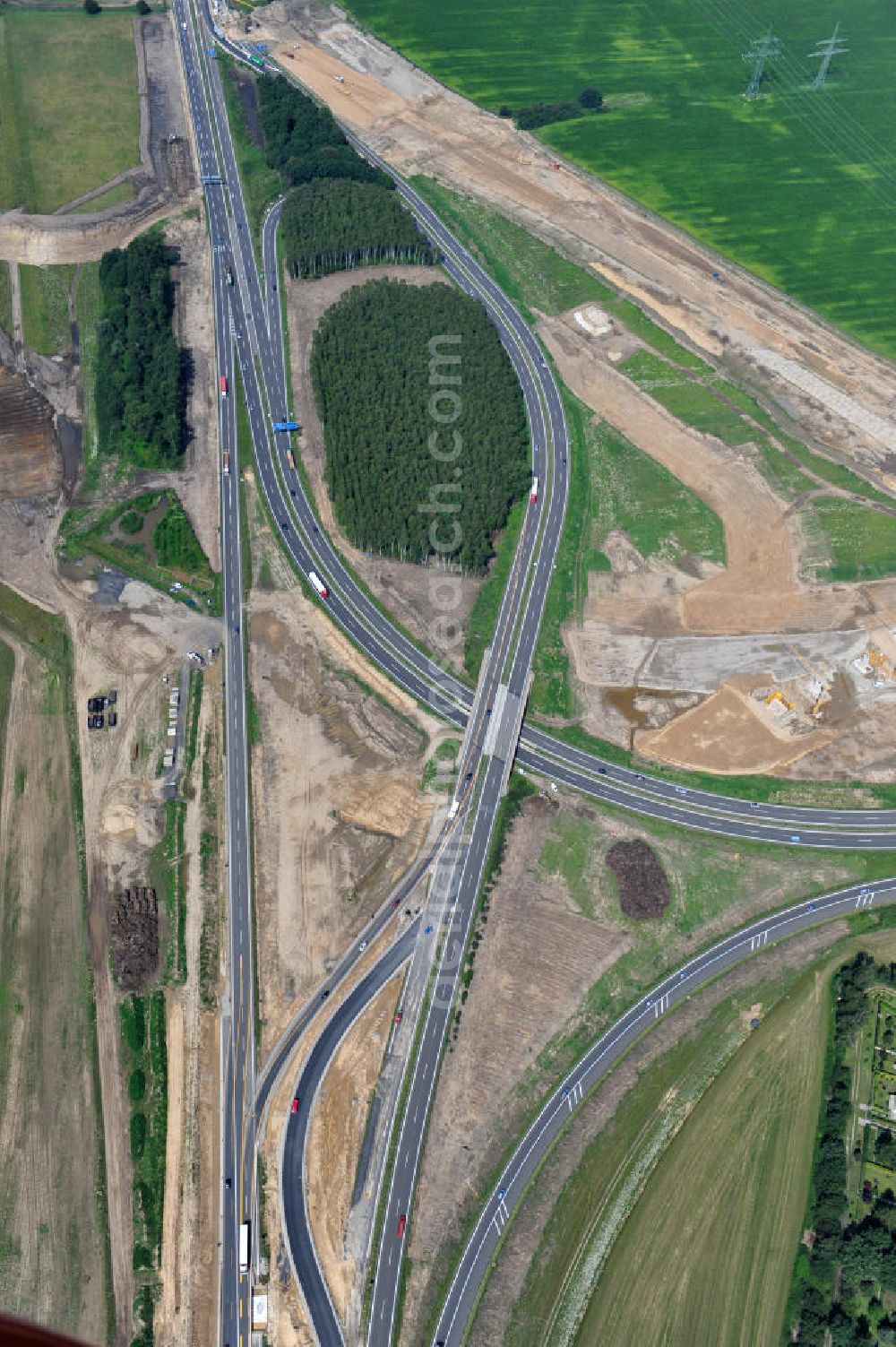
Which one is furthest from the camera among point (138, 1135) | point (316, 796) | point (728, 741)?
point (728, 741)

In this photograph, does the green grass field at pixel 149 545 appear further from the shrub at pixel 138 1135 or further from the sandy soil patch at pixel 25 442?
the shrub at pixel 138 1135

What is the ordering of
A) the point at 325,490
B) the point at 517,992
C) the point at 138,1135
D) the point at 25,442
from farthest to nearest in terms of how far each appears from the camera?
the point at 25,442 < the point at 325,490 < the point at 517,992 < the point at 138,1135

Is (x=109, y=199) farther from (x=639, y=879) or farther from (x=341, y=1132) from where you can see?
(x=341, y=1132)

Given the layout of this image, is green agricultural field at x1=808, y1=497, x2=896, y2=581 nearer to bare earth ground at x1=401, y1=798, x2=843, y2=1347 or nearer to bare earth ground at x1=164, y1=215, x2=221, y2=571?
bare earth ground at x1=401, y1=798, x2=843, y2=1347

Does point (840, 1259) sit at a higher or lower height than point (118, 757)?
lower

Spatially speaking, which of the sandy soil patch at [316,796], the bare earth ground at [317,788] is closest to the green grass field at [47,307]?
the bare earth ground at [317,788]

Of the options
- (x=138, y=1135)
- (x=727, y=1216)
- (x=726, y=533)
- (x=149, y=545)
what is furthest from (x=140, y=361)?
(x=727, y=1216)

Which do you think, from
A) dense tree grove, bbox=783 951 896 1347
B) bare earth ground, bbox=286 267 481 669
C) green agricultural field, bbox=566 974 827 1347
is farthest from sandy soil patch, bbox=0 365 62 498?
dense tree grove, bbox=783 951 896 1347

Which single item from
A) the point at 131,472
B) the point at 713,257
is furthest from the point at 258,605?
the point at 713,257
